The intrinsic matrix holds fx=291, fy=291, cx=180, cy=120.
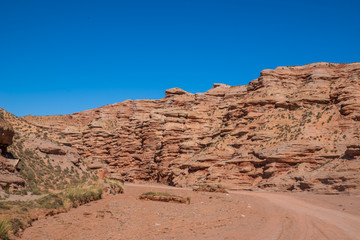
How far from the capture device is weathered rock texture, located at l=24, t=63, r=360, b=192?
3391cm

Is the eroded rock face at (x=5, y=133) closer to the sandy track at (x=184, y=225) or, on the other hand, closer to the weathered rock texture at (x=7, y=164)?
the weathered rock texture at (x=7, y=164)

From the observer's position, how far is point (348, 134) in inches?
1411

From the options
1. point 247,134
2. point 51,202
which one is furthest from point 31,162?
point 247,134

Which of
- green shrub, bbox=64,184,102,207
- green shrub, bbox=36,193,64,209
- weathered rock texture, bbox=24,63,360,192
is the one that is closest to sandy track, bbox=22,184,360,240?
green shrub, bbox=36,193,64,209

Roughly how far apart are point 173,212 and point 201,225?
3.18 m

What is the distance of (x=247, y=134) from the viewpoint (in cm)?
4750

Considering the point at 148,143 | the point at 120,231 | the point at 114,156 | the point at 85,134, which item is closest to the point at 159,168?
the point at 148,143

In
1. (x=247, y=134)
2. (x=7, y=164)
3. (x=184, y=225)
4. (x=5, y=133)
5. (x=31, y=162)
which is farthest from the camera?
(x=247, y=134)

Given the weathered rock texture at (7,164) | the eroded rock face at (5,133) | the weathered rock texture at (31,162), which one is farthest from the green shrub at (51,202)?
the eroded rock face at (5,133)

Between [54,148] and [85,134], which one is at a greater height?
[85,134]

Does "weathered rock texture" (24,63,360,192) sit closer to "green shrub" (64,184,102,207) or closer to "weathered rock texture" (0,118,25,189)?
"weathered rock texture" (0,118,25,189)

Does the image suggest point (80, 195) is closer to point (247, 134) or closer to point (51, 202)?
point (51, 202)

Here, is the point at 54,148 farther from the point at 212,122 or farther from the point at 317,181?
the point at 212,122

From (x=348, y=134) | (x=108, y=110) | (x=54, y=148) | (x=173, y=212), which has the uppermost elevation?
(x=108, y=110)
